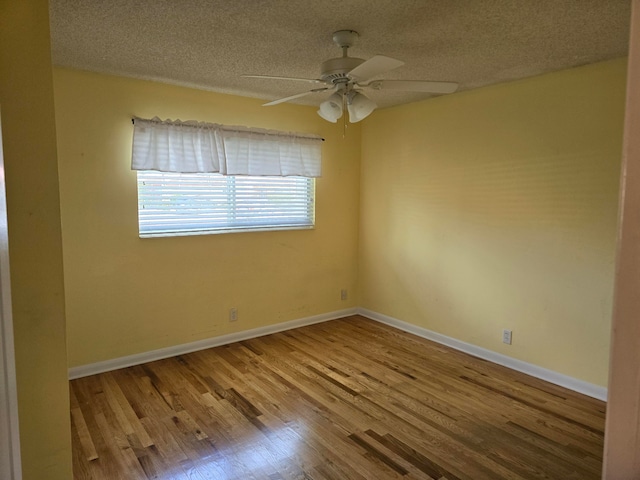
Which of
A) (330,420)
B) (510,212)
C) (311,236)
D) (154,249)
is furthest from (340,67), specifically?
(311,236)

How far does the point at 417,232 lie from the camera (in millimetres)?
4070

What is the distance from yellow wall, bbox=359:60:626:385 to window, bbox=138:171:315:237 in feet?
3.00

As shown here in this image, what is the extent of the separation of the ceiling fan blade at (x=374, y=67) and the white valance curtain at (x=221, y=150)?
1810mm

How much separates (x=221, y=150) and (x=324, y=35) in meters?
1.63

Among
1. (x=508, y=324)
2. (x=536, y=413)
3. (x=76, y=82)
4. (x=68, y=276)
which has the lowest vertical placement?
(x=536, y=413)

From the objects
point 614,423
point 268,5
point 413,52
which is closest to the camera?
point 614,423

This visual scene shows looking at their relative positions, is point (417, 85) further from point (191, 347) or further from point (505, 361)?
point (191, 347)

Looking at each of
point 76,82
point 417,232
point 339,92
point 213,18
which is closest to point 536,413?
point 417,232

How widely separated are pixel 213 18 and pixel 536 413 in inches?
120

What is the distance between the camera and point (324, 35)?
2.29 meters

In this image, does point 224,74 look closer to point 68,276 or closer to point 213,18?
point 213,18

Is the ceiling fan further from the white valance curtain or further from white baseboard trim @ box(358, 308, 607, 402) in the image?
white baseboard trim @ box(358, 308, 607, 402)

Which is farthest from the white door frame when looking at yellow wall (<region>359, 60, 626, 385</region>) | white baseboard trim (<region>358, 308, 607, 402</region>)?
white baseboard trim (<region>358, 308, 607, 402</region>)

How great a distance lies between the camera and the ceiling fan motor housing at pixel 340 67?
2.15 metres
